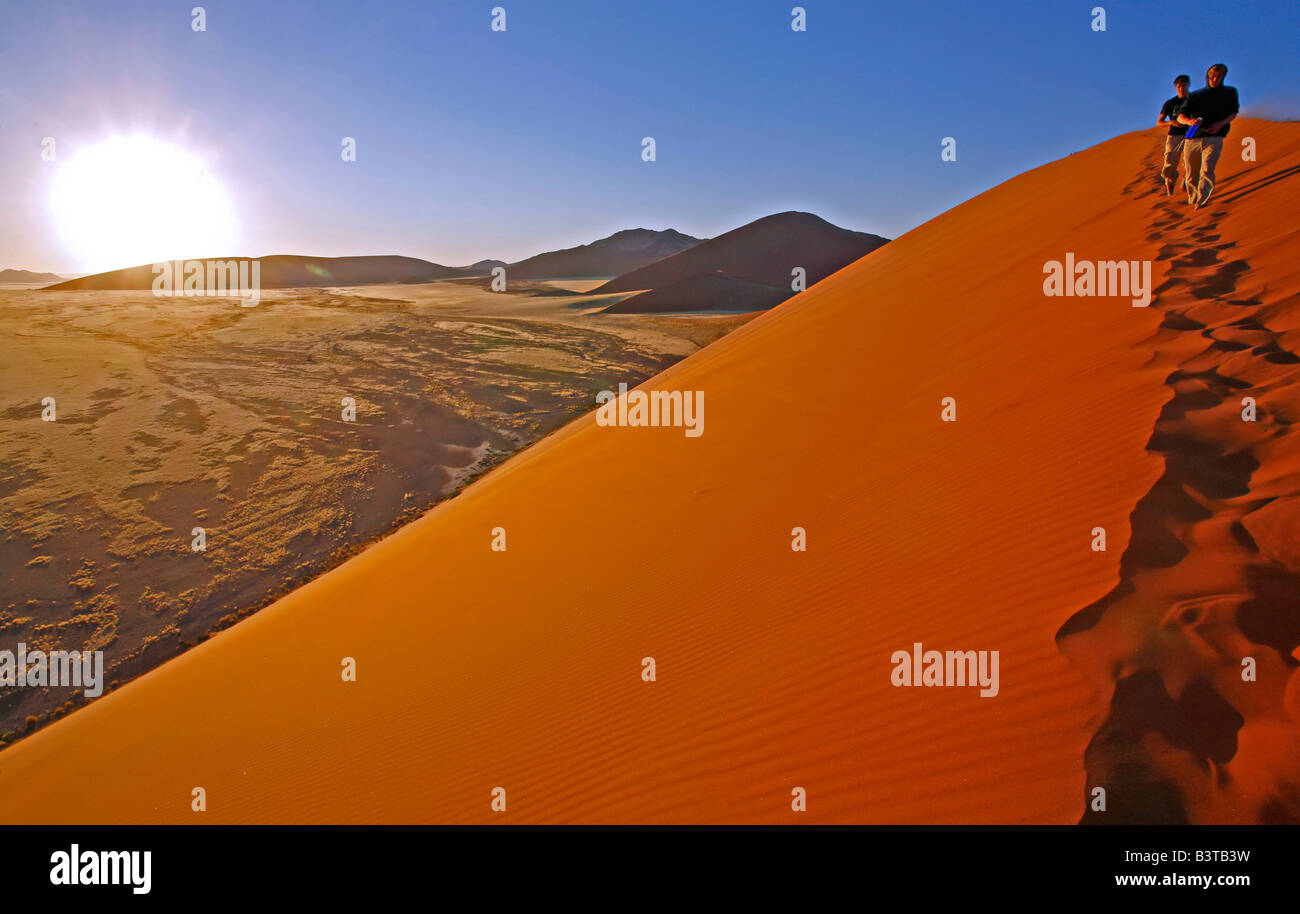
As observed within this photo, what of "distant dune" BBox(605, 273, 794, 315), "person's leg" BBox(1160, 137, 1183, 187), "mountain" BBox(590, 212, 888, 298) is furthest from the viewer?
"mountain" BBox(590, 212, 888, 298)

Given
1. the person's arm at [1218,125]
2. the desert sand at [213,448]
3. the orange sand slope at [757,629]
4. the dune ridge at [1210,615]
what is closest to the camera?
the dune ridge at [1210,615]

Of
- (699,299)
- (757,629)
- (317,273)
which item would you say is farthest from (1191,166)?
(317,273)

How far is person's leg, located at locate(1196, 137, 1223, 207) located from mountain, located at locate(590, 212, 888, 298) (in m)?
46.3

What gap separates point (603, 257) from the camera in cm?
13162

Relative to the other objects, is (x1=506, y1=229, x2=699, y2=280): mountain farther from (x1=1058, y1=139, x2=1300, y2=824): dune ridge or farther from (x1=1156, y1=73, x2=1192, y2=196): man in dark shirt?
(x1=1058, y1=139, x2=1300, y2=824): dune ridge

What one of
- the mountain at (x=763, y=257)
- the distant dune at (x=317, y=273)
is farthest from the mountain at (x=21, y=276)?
the mountain at (x=763, y=257)

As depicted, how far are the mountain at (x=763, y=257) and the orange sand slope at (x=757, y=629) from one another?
1934 inches

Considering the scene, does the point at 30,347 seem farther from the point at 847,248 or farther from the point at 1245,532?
the point at 847,248

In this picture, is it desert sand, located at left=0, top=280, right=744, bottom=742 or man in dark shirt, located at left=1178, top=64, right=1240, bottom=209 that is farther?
desert sand, located at left=0, top=280, right=744, bottom=742

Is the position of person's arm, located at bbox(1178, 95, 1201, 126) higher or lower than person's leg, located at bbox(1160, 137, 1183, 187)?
lower

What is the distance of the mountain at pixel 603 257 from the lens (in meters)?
120

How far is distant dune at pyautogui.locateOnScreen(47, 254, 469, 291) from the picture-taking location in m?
73.5

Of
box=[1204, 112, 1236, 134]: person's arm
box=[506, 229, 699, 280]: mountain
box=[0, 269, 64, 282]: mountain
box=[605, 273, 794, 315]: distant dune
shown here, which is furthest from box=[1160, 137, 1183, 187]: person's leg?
box=[0, 269, 64, 282]: mountain

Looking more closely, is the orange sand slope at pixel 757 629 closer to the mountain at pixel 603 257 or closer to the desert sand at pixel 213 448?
the desert sand at pixel 213 448
